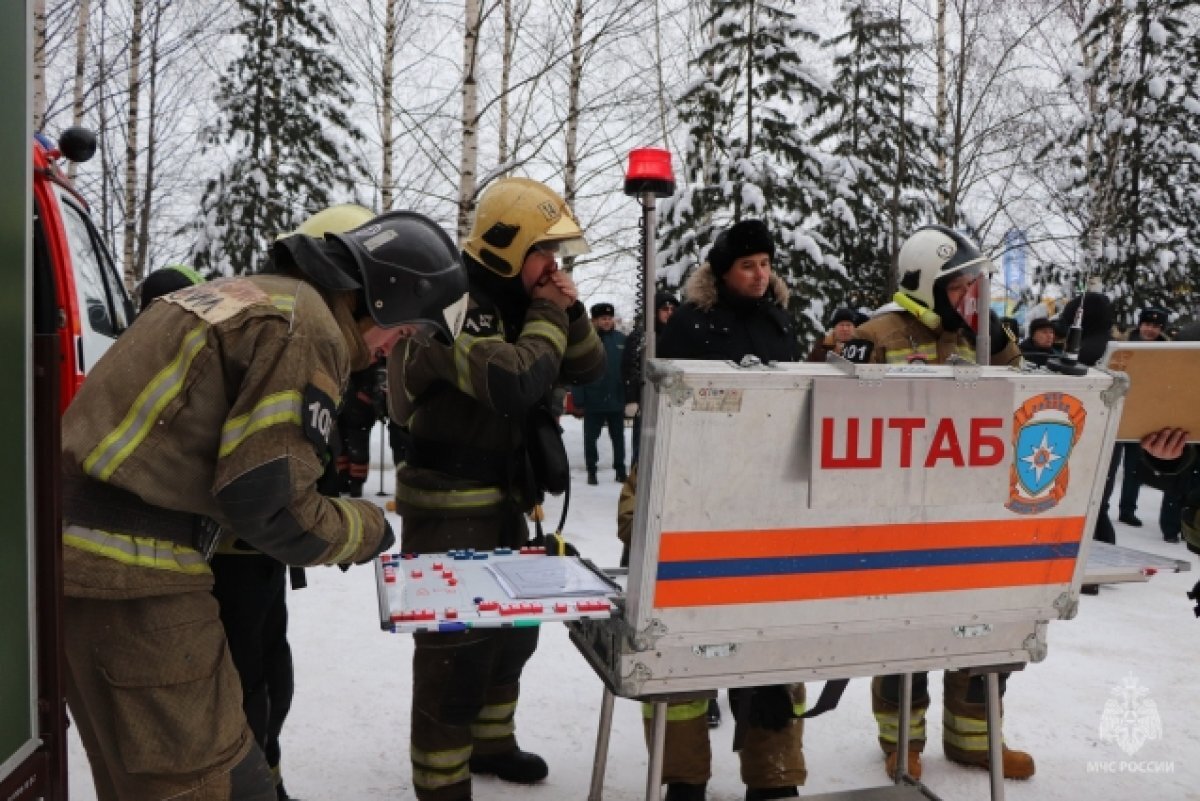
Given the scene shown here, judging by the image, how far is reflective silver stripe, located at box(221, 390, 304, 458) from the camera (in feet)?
6.21

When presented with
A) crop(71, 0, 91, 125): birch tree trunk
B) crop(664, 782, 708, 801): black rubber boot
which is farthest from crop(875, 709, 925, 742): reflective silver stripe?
crop(71, 0, 91, 125): birch tree trunk

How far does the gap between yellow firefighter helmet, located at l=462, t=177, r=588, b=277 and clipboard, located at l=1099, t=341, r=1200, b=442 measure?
5.64ft

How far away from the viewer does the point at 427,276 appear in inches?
91.3

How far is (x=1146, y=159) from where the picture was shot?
16.2 m

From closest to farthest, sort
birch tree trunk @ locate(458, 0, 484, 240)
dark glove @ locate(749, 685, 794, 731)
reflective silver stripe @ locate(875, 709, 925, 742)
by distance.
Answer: dark glove @ locate(749, 685, 794, 731), reflective silver stripe @ locate(875, 709, 925, 742), birch tree trunk @ locate(458, 0, 484, 240)

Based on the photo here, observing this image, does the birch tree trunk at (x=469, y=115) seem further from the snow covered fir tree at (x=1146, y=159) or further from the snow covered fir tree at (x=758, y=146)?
the snow covered fir tree at (x=1146, y=159)

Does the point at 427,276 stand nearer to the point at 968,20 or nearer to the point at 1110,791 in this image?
the point at 1110,791

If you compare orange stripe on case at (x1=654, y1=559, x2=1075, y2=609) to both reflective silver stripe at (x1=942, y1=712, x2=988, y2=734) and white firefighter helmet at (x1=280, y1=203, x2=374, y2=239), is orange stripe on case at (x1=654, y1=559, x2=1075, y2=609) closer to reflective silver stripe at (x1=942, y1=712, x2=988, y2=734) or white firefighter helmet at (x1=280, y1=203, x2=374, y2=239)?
reflective silver stripe at (x1=942, y1=712, x2=988, y2=734)

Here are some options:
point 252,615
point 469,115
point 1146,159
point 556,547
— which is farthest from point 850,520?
point 1146,159

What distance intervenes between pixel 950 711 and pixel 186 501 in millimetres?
3114

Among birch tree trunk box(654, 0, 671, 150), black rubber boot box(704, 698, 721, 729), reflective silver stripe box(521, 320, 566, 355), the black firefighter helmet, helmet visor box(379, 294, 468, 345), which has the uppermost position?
birch tree trunk box(654, 0, 671, 150)

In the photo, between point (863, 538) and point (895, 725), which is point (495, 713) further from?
point (863, 538)

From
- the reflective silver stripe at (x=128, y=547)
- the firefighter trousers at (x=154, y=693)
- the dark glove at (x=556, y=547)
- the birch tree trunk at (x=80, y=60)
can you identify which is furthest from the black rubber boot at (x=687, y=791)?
the birch tree trunk at (x=80, y=60)

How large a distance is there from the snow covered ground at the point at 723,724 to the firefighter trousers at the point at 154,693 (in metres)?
1.59
